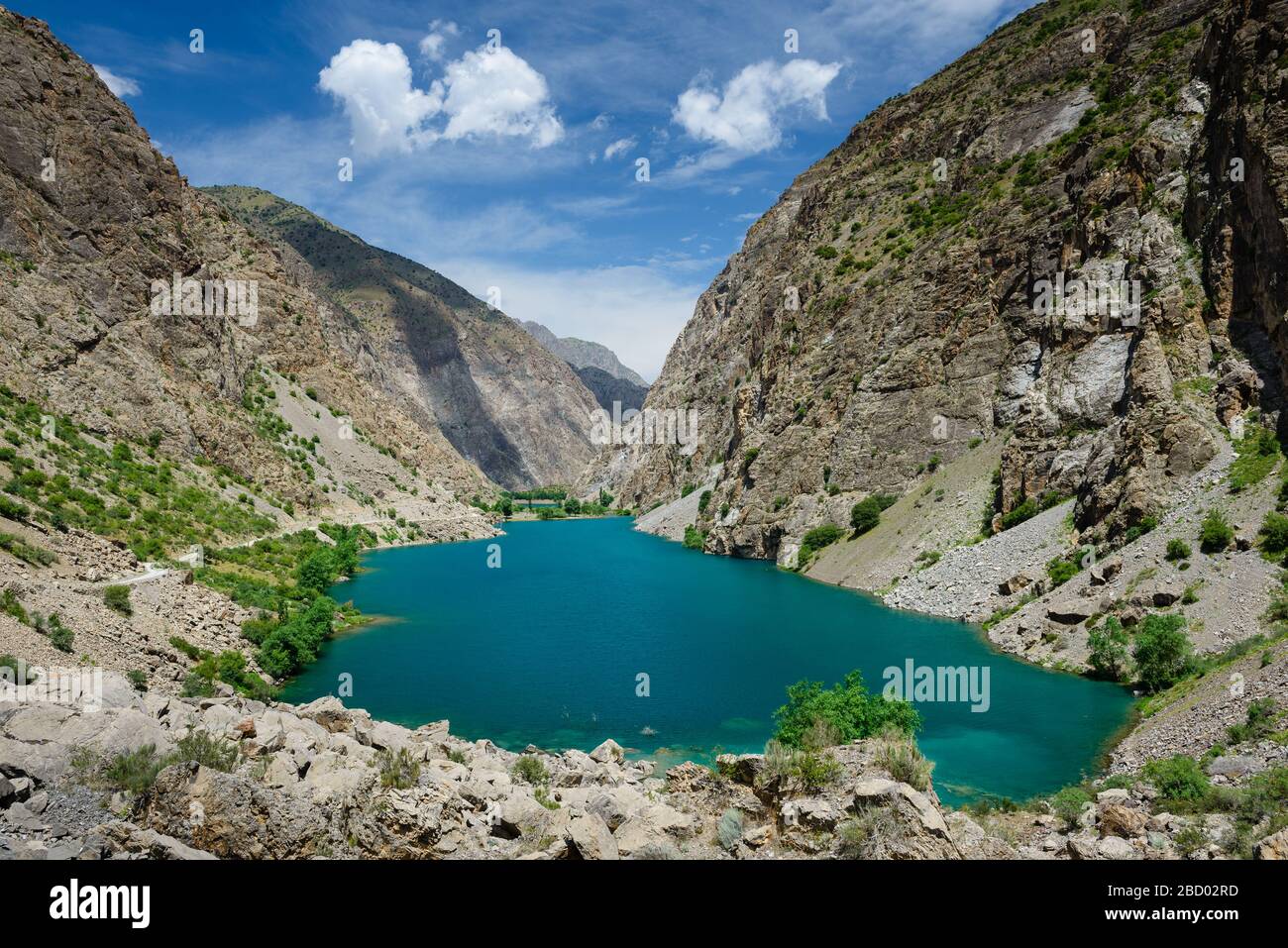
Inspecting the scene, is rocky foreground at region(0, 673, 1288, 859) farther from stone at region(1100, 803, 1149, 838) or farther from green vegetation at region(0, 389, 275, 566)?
green vegetation at region(0, 389, 275, 566)

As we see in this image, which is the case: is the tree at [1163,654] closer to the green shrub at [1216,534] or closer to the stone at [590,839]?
the green shrub at [1216,534]

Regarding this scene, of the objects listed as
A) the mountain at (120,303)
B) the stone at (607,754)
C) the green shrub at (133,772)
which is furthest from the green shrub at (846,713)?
the mountain at (120,303)

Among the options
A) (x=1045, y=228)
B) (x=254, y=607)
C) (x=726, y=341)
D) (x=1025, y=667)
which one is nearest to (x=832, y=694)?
(x=1025, y=667)

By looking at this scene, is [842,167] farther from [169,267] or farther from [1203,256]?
[169,267]

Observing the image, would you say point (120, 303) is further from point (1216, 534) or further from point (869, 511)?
point (1216, 534)

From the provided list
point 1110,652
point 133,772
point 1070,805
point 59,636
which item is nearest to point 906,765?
point 1070,805

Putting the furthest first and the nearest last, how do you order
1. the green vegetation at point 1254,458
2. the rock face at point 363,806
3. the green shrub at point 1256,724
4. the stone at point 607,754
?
the green vegetation at point 1254,458
the stone at point 607,754
the green shrub at point 1256,724
the rock face at point 363,806

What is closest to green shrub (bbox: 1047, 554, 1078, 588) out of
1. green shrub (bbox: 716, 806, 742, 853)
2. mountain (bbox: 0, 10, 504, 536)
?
green shrub (bbox: 716, 806, 742, 853)
